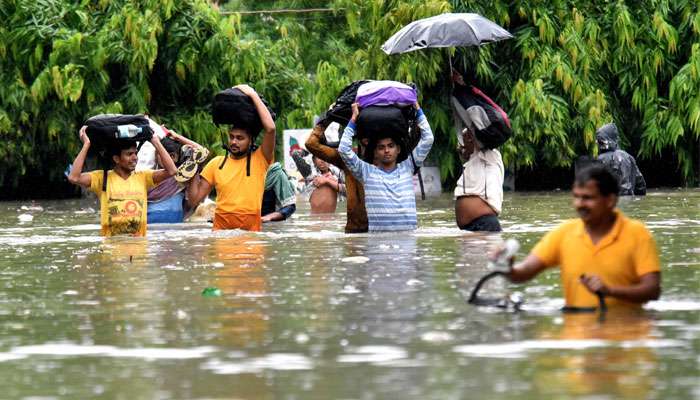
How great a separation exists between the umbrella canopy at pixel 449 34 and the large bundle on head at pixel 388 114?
2.71 meters

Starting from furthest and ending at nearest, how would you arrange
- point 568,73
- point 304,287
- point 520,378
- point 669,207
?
1. point 568,73
2. point 669,207
3. point 304,287
4. point 520,378

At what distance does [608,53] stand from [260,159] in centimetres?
1616

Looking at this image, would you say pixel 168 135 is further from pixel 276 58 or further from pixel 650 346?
pixel 276 58

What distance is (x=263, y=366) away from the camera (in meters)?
7.64

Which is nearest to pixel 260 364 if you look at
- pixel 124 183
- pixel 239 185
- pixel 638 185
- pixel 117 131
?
pixel 117 131

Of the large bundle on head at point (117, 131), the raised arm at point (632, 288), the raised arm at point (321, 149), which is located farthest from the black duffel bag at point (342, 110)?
the raised arm at point (632, 288)

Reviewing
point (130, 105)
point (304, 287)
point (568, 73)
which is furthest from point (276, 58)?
point (304, 287)

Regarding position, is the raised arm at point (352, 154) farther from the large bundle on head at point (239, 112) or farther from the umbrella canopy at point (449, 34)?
the umbrella canopy at point (449, 34)

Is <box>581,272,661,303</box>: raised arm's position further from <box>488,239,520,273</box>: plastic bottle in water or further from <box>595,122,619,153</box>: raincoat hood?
<box>595,122,619,153</box>: raincoat hood

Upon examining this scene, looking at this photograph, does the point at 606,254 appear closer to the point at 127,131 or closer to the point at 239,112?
the point at 127,131

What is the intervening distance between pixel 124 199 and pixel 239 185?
112cm

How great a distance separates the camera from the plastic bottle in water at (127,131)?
49.7ft

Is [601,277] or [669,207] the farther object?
[669,207]

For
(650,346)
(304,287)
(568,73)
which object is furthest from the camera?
(568,73)
